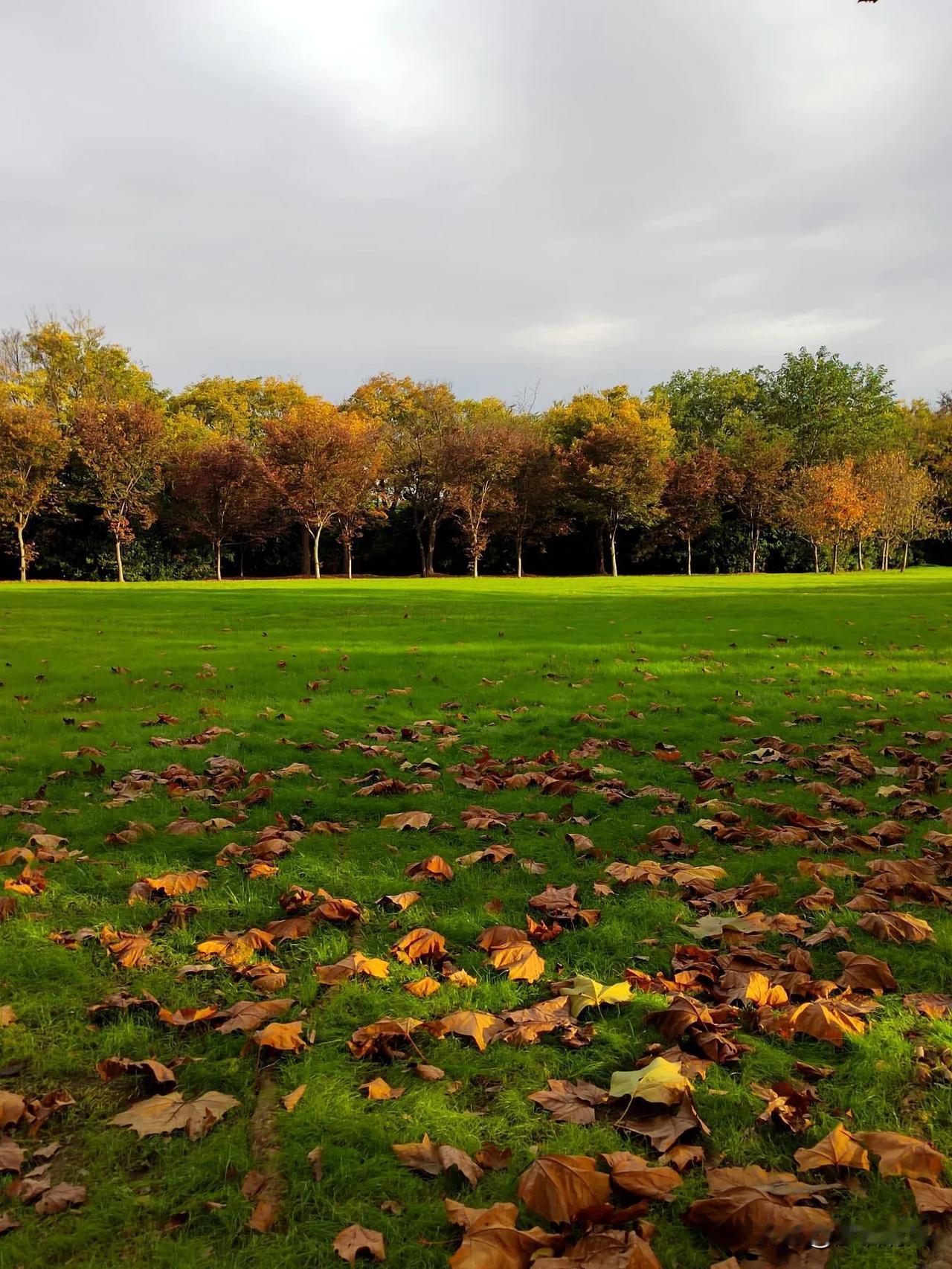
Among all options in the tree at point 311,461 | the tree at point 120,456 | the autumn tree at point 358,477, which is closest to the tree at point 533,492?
the autumn tree at point 358,477

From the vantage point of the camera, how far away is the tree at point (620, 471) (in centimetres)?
4850

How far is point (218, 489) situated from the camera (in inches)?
1721

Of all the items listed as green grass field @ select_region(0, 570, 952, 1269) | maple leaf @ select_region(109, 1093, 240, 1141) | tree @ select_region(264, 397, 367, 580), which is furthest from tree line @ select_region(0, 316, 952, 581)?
maple leaf @ select_region(109, 1093, 240, 1141)

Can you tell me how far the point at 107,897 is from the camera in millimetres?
3744

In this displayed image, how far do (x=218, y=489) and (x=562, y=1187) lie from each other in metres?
45.6

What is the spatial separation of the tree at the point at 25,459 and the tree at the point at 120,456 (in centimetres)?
140

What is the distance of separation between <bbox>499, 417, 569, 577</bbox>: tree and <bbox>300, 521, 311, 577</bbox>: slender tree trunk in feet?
43.3

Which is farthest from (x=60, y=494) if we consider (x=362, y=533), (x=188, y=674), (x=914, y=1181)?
(x=914, y=1181)

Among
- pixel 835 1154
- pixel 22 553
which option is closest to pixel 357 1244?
pixel 835 1154

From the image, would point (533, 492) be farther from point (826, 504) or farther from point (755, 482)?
point (826, 504)

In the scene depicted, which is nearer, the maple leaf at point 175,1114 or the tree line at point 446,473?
the maple leaf at point 175,1114

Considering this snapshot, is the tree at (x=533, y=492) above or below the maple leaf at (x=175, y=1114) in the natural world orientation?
above

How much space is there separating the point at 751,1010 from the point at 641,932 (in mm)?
684

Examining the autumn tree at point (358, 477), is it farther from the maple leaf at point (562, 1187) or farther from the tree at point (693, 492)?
the maple leaf at point (562, 1187)
